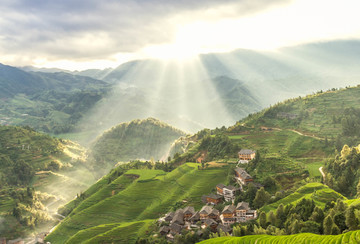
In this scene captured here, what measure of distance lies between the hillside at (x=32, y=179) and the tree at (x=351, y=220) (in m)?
94.8

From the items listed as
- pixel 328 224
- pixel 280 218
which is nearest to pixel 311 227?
pixel 328 224

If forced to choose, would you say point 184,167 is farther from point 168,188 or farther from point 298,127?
point 298,127

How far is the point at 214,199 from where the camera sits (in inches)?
2330

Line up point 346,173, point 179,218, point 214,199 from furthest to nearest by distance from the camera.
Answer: point 214,199 < point 179,218 < point 346,173

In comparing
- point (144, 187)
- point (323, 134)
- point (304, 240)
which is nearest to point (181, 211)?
point (144, 187)

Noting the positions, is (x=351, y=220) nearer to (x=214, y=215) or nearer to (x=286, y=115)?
(x=214, y=215)

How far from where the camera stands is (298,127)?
97.2 m

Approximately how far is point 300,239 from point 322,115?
8432 centimetres

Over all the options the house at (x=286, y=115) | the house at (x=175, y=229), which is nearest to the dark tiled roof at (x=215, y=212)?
the house at (x=175, y=229)

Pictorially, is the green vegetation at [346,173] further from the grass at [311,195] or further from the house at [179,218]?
the house at [179,218]

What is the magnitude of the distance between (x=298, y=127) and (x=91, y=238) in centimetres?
7277

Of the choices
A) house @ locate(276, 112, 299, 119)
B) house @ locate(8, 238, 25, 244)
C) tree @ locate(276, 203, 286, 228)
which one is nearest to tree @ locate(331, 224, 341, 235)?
tree @ locate(276, 203, 286, 228)

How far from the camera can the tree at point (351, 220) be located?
1029 inches

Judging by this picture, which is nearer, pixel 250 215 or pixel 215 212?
pixel 250 215
